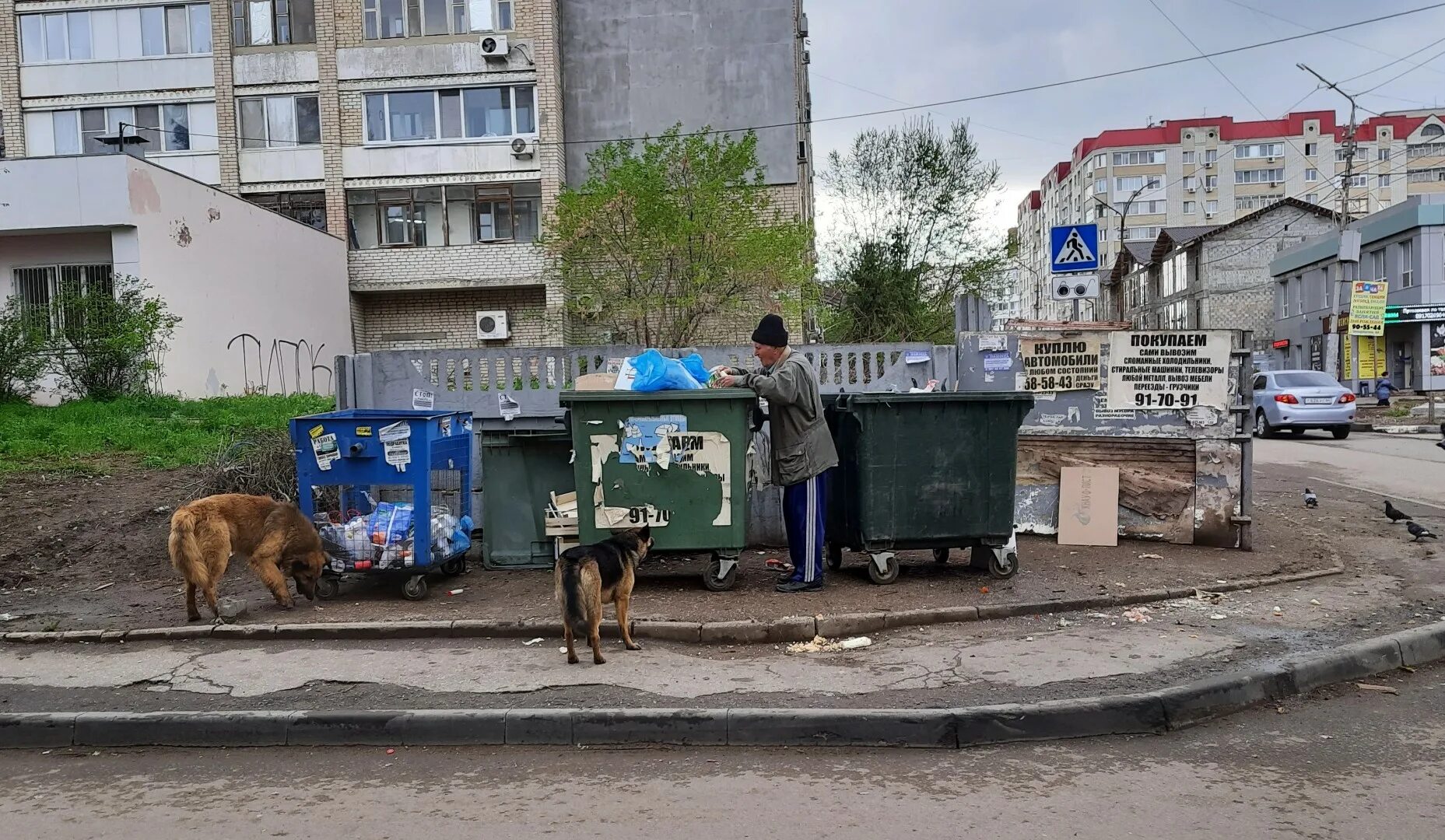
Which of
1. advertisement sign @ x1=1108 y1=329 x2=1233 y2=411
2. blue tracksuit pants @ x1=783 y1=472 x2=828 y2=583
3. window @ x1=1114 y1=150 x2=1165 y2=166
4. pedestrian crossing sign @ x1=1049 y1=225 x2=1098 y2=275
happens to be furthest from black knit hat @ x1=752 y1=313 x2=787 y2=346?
window @ x1=1114 y1=150 x2=1165 y2=166

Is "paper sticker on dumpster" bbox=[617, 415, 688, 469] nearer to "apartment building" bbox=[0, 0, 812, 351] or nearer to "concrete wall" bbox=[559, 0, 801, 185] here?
"apartment building" bbox=[0, 0, 812, 351]

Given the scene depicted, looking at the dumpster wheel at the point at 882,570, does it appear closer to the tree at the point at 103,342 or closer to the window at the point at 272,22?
the tree at the point at 103,342

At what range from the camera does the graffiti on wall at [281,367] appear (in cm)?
2148

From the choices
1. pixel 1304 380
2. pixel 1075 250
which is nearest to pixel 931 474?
pixel 1075 250

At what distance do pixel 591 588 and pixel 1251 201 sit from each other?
310ft

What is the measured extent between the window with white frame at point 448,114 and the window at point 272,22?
258cm

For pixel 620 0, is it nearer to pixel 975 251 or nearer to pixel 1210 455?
pixel 975 251

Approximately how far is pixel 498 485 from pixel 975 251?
14333 mm

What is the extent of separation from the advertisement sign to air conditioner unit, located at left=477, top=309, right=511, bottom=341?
22.2 metres

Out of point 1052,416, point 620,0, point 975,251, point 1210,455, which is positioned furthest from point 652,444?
point 620,0

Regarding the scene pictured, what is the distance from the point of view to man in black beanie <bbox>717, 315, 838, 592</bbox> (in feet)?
21.8

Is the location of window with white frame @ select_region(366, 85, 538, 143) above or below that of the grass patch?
above

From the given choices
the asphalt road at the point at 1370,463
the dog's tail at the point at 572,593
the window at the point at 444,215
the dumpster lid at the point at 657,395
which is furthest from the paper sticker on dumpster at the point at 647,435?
the window at the point at 444,215

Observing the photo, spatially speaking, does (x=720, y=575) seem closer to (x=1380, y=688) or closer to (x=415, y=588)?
(x=415, y=588)
